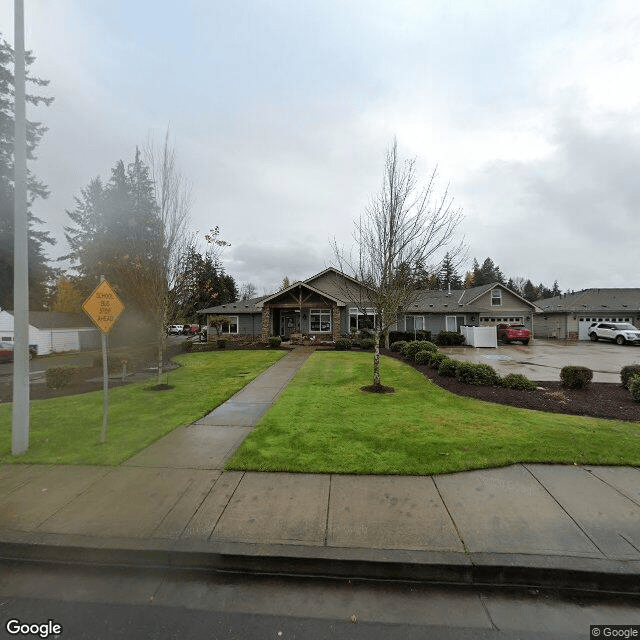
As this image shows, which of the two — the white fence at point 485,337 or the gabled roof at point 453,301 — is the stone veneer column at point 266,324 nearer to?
the gabled roof at point 453,301

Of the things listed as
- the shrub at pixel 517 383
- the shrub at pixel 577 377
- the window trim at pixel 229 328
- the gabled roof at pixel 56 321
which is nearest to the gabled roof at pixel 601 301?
the shrub at pixel 577 377

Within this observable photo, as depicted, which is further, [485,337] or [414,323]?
[414,323]

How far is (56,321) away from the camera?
26.6 metres

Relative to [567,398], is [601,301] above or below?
above

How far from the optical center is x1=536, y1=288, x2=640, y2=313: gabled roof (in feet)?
107

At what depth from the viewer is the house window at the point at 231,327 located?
29578 millimetres

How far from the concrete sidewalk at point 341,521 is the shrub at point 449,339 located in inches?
835

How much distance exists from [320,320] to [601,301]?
28.7 m

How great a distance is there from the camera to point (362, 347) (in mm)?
21844

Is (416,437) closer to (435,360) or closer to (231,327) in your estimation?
(435,360)

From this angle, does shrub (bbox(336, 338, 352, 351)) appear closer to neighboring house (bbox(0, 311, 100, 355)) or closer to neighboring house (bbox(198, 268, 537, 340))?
neighboring house (bbox(198, 268, 537, 340))

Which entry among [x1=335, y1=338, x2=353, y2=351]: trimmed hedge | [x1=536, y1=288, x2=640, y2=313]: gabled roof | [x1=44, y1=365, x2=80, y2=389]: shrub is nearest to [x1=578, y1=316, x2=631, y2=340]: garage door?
[x1=536, y1=288, x2=640, y2=313]: gabled roof

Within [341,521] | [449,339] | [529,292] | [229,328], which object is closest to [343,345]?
[449,339]

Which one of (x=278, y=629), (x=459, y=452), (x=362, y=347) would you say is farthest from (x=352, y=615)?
(x=362, y=347)
